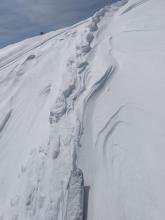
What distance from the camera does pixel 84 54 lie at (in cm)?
513

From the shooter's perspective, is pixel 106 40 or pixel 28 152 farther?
pixel 106 40

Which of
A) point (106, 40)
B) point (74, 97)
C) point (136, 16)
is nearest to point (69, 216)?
point (74, 97)

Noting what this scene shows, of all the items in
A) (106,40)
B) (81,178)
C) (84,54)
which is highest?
(106,40)

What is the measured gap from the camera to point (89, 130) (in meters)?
3.46

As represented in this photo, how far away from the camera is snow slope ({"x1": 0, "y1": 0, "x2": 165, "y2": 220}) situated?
2.70 meters

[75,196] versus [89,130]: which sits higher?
[89,130]

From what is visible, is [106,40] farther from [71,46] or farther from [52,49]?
[52,49]

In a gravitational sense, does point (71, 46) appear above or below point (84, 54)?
above

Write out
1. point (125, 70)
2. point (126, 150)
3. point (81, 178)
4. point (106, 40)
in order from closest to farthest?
point (81, 178) → point (126, 150) → point (125, 70) → point (106, 40)

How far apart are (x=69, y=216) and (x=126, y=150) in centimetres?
86

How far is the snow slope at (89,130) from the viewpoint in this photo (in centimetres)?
270

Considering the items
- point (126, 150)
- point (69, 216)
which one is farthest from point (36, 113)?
point (69, 216)

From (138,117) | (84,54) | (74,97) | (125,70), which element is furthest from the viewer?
(84,54)

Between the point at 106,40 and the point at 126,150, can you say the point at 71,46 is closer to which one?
the point at 106,40
